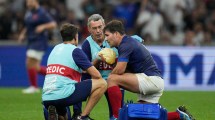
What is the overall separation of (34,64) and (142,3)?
218 inches

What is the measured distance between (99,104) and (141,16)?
7.55 meters

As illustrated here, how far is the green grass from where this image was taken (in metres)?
12.8

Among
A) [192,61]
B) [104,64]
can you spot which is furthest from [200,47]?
[104,64]

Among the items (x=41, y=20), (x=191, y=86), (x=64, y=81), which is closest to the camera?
(x=64, y=81)

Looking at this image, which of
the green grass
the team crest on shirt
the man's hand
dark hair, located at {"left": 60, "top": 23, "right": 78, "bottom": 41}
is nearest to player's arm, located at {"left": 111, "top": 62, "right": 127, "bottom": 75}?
dark hair, located at {"left": 60, "top": 23, "right": 78, "bottom": 41}

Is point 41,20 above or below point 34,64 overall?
above

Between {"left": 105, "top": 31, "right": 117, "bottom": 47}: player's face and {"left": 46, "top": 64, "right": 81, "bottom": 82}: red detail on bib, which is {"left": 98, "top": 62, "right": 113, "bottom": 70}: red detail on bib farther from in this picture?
{"left": 46, "top": 64, "right": 81, "bottom": 82}: red detail on bib

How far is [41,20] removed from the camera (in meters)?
18.3

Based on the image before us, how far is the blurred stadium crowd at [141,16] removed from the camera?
22219 mm

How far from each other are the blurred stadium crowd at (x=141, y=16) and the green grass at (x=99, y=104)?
11.8 feet

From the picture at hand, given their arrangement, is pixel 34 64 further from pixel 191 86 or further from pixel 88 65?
pixel 88 65

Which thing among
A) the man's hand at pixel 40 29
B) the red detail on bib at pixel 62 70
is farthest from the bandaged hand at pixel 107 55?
the man's hand at pixel 40 29

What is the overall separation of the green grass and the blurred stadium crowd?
3.60 meters

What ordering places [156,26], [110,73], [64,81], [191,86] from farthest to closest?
[156,26], [191,86], [110,73], [64,81]
